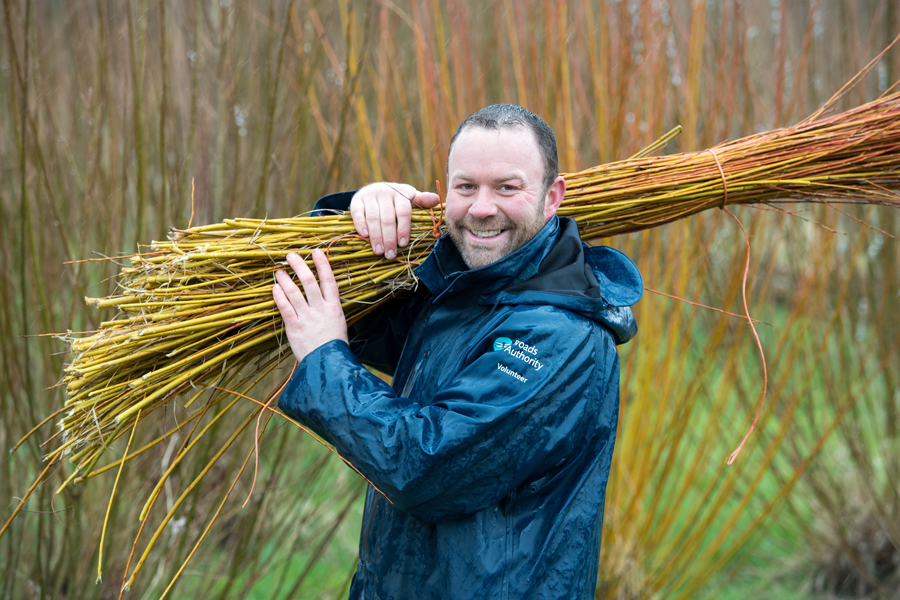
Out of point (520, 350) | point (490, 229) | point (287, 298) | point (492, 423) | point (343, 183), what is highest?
point (343, 183)

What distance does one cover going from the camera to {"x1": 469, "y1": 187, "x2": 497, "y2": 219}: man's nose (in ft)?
4.37

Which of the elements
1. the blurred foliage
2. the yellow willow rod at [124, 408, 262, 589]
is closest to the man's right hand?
the yellow willow rod at [124, 408, 262, 589]

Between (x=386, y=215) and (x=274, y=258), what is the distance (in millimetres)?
256

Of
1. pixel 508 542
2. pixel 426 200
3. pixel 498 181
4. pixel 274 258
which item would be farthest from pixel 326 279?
pixel 508 542

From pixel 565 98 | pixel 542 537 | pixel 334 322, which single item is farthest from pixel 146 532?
pixel 565 98

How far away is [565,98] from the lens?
248 cm

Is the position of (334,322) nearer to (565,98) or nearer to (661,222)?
(661,222)

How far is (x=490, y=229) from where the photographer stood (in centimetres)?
137

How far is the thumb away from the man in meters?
0.13

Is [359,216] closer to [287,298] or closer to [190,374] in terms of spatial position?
[287,298]

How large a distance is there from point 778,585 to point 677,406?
82.1 inches

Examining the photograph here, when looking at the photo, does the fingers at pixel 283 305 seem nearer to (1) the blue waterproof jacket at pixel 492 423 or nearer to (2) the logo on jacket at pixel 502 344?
(1) the blue waterproof jacket at pixel 492 423

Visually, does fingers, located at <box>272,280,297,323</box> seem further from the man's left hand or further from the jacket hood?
the jacket hood

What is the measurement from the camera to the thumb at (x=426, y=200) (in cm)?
157
